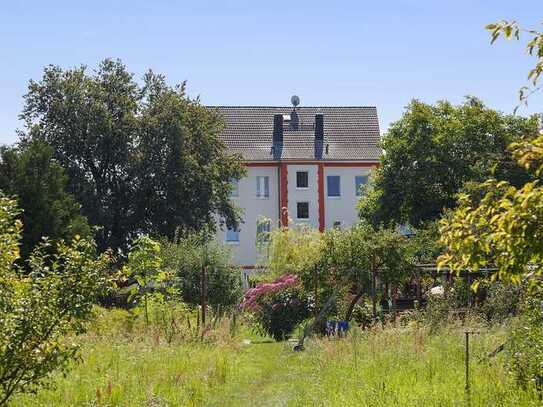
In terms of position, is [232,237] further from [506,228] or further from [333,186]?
[506,228]

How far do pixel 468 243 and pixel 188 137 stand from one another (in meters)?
42.2

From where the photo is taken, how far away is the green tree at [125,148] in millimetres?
47344

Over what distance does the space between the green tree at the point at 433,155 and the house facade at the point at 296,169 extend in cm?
1435

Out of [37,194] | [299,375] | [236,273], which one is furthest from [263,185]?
[299,375]

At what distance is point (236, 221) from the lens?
52094mm

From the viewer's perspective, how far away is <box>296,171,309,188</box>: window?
63.4m

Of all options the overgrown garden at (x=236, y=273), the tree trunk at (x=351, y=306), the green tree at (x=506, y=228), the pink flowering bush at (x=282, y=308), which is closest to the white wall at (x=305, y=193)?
the overgrown garden at (x=236, y=273)

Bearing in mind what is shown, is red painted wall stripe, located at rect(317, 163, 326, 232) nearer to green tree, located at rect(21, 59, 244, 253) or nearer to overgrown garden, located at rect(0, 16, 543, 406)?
overgrown garden, located at rect(0, 16, 543, 406)

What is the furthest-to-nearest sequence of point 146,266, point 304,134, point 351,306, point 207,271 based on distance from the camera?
1. point 304,134
2. point 207,271
3. point 146,266
4. point 351,306

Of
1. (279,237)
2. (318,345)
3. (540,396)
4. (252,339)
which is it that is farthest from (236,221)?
(540,396)

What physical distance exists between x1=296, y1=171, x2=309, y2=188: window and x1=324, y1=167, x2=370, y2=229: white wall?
1.37 meters

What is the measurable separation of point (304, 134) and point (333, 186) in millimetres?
4139

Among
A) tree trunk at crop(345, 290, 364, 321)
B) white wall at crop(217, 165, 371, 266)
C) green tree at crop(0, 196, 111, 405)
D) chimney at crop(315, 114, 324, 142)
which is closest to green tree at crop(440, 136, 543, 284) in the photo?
green tree at crop(0, 196, 111, 405)

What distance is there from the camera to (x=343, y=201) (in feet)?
211
